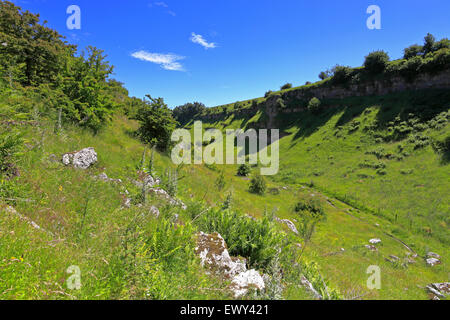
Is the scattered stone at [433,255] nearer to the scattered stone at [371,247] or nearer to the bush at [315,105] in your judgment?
the scattered stone at [371,247]

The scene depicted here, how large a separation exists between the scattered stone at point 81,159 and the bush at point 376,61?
69798 mm

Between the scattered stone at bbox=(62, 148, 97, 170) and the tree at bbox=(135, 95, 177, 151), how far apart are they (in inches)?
296

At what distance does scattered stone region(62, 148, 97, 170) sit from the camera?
6.55 m

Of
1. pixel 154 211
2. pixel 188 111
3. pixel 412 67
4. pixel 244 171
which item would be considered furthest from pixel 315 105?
pixel 188 111

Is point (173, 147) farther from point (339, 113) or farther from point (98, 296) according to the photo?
point (339, 113)

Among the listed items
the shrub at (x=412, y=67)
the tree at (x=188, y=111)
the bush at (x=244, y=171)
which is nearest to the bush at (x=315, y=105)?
the shrub at (x=412, y=67)

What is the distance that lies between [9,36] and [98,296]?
20792 millimetres

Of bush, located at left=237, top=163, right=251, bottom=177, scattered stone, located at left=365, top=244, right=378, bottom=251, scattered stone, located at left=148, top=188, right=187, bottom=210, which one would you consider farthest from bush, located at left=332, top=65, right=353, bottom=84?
scattered stone, located at left=148, top=188, right=187, bottom=210

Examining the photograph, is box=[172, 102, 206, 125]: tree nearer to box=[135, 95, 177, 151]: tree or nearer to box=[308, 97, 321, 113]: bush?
box=[308, 97, 321, 113]: bush

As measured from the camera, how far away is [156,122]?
1489cm

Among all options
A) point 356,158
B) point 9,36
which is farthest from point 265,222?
point 356,158

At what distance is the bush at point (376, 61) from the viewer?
170 ft

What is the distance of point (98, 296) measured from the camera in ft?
8.80

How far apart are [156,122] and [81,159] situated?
8.47m
